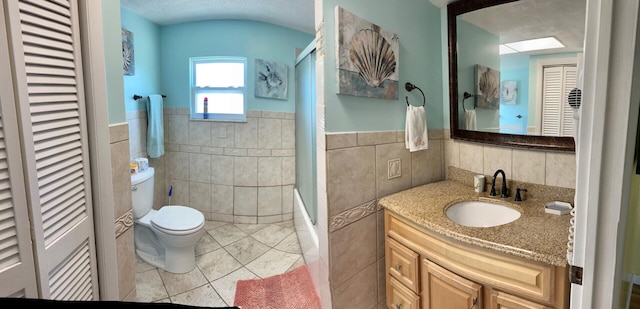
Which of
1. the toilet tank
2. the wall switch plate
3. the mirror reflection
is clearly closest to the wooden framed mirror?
the mirror reflection

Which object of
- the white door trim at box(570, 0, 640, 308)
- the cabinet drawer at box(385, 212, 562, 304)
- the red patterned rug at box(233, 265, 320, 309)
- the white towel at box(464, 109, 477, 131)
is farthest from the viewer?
the red patterned rug at box(233, 265, 320, 309)

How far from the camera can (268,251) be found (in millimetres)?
2602

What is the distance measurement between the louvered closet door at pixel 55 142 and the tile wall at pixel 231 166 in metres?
2.08

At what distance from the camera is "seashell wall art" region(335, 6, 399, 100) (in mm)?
1310

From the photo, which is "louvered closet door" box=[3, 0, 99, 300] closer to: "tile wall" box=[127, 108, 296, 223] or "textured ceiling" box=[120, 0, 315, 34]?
"textured ceiling" box=[120, 0, 315, 34]

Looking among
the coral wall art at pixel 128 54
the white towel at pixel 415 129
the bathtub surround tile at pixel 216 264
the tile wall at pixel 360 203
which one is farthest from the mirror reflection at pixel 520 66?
the coral wall art at pixel 128 54

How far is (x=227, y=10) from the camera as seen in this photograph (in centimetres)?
264

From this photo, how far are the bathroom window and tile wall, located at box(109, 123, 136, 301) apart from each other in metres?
1.94

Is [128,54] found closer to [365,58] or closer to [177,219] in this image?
[177,219]

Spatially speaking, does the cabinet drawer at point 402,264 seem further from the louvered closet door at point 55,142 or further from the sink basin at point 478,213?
the louvered closet door at point 55,142

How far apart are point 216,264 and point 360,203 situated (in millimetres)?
1556

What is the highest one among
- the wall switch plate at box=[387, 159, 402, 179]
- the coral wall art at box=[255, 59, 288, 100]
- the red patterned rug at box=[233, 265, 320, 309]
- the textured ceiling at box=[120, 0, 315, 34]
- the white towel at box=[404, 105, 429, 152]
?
the textured ceiling at box=[120, 0, 315, 34]

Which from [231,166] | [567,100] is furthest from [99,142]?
[231,166]

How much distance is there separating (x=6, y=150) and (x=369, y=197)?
1.31 meters
